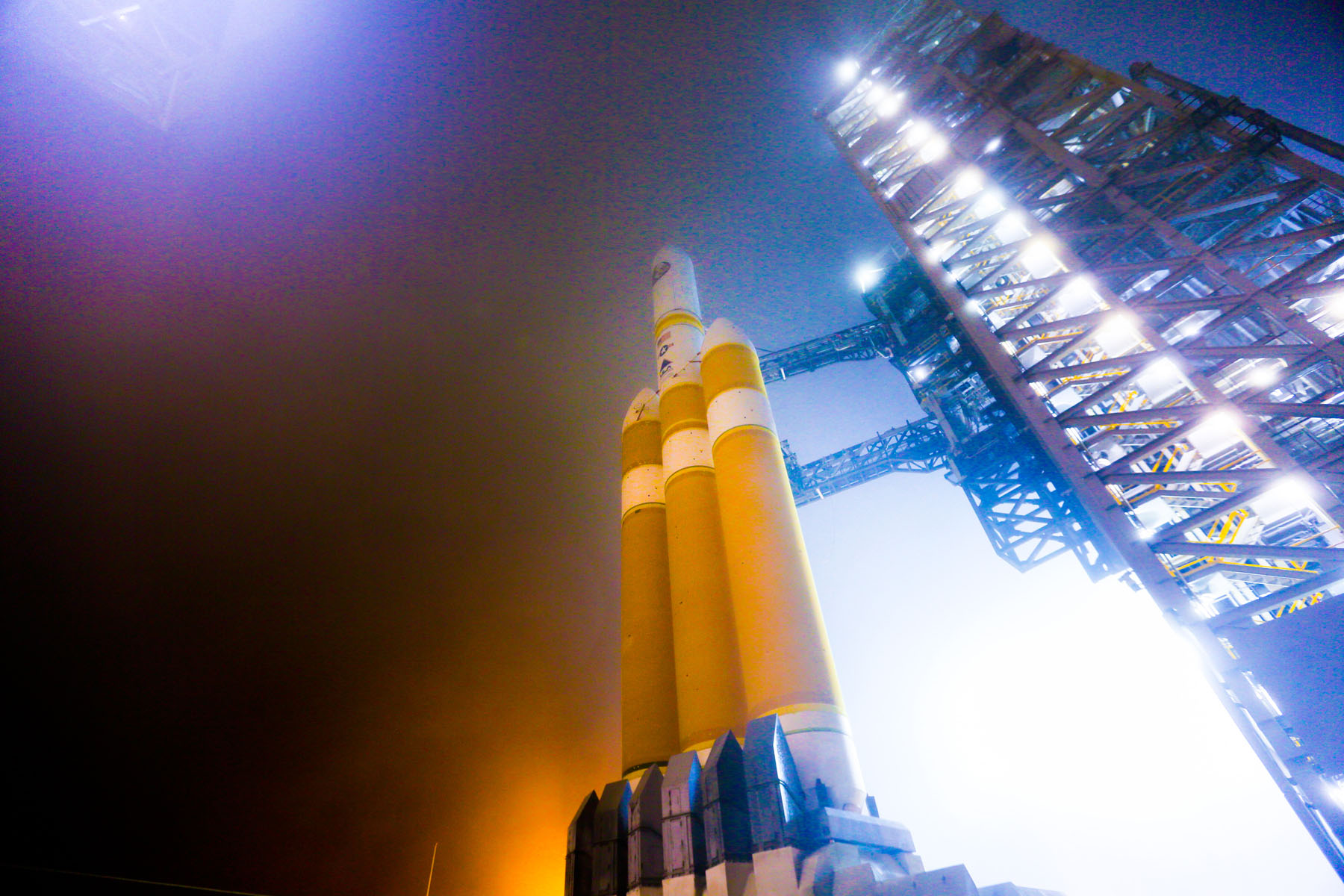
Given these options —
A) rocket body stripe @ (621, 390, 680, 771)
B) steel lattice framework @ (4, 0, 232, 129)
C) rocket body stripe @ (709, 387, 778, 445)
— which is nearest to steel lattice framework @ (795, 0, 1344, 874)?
rocket body stripe @ (709, 387, 778, 445)

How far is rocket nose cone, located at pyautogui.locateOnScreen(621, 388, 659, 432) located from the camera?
8328 millimetres

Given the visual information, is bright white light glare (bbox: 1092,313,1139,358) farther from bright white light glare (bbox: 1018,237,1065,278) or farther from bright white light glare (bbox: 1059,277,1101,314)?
A: bright white light glare (bbox: 1018,237,1065,278)

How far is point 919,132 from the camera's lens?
11578mm

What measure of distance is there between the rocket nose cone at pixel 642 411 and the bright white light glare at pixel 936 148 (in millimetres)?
7663

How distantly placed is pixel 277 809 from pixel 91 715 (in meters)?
2.22

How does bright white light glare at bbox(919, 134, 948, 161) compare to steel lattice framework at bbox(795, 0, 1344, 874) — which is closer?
steel lattice framework at bbox(795, 0, 1344, 874)

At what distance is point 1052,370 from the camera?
7543 millimetres

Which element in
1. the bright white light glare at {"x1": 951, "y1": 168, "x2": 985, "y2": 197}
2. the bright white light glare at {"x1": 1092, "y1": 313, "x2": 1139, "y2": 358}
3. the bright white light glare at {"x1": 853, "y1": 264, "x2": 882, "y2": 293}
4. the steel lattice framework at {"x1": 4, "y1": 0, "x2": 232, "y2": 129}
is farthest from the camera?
the bright white light glare at {"x1": 853, "y1": 264, "x2": 882, "y2": 293}

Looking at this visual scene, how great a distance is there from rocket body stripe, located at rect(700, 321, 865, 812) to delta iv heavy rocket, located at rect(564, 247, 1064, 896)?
0.05ft

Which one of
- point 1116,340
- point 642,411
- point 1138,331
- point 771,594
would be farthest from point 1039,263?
point 771,594

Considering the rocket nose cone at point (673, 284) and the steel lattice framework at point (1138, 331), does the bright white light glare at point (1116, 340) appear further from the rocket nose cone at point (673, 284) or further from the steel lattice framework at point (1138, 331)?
the rocket nose cone at point (673, 284)

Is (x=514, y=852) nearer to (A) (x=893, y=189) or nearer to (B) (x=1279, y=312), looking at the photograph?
(B) (x=1279, y=312)

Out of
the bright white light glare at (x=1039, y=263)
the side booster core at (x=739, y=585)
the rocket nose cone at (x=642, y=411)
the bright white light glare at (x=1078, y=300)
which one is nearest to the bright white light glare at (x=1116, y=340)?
the bright white light glare at (x=1078, y=300)

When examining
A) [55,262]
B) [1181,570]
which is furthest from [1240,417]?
[55,262]
